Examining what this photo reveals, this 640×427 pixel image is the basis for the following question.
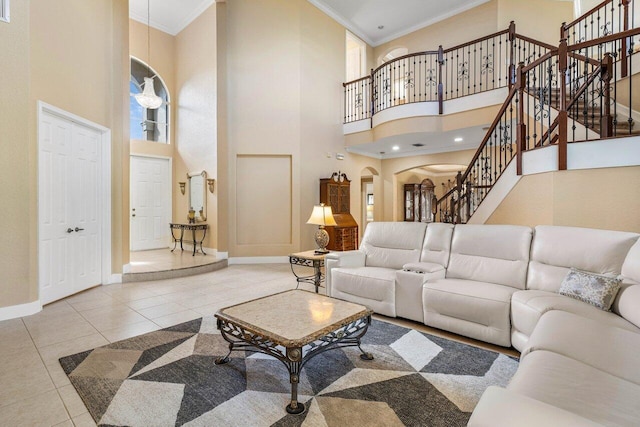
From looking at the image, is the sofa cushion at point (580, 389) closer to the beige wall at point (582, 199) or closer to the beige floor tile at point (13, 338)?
the beige wall at point (582, 199)

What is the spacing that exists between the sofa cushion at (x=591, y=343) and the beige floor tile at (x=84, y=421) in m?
2.43

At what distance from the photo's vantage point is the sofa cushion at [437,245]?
358 centimetres

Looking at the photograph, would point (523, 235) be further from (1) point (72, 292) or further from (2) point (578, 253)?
(1) point (72, 292)

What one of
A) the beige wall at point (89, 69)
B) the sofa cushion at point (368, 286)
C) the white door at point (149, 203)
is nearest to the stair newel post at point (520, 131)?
the sofa cushion at point (368, 286)

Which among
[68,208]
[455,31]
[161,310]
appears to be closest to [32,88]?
[68,208]

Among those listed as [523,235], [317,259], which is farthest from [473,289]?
[317,259]

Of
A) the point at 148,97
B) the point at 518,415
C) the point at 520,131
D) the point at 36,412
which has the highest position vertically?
the point at 148,97

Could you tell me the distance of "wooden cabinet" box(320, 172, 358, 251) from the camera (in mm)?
6781

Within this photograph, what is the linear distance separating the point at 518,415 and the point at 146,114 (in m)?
8.73

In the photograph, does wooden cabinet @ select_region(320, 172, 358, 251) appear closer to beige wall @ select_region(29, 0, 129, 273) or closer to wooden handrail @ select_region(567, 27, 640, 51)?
beige wall @ select_region(29, 0, 129, 273)

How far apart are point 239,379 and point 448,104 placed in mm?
5882

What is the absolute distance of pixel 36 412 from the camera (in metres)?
1.89

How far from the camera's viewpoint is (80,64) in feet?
14.0

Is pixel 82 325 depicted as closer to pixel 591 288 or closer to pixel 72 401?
pixel 72 401
